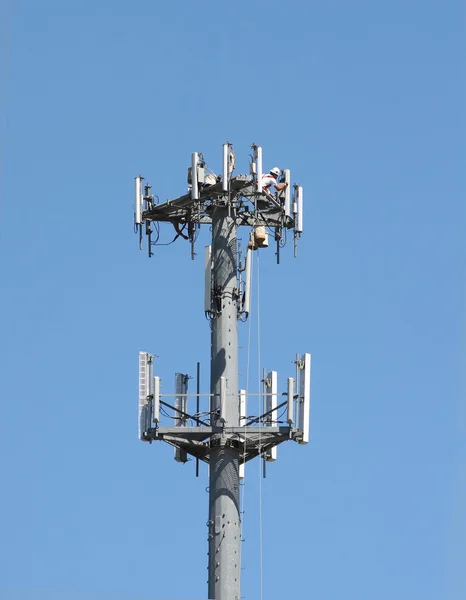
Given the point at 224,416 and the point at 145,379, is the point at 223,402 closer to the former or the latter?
the point at 224,416

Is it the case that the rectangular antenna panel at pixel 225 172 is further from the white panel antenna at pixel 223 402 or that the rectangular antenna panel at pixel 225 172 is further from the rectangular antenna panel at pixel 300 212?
the white panel antenna at pixel 223 402

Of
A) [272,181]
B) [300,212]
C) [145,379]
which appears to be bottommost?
[145,379]

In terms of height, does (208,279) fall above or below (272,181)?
below

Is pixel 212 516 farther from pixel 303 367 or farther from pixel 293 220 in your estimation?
pixel 293 220

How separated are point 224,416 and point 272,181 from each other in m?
7.82

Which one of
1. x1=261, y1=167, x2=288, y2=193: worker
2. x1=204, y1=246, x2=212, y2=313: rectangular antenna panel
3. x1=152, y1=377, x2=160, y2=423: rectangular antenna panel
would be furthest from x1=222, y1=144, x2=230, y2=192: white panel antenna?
x1=152, y1=377, x2=160, y2=423: rectangular antenna panel

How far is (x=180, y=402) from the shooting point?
66.7 metres

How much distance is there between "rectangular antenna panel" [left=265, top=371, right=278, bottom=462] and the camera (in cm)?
6619

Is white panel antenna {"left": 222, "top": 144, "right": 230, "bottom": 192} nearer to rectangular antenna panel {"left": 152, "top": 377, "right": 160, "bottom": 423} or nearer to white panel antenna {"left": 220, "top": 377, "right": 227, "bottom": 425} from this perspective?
white panel antenna {"left": 220, "top": 377, "right": 227, "bottom": 425}

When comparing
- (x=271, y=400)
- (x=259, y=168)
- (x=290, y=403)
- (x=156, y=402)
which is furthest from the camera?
(x=259, y=168)

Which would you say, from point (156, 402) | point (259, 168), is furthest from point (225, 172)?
point (156, 402)

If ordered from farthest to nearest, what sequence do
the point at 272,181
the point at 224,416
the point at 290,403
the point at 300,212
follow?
1. the point at 300,212
2. the point at 272,181
3. the point at 224,416
4. the point at 290,403

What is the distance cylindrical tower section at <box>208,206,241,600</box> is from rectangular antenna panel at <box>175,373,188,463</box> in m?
0.93

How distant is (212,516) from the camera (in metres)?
65.3
